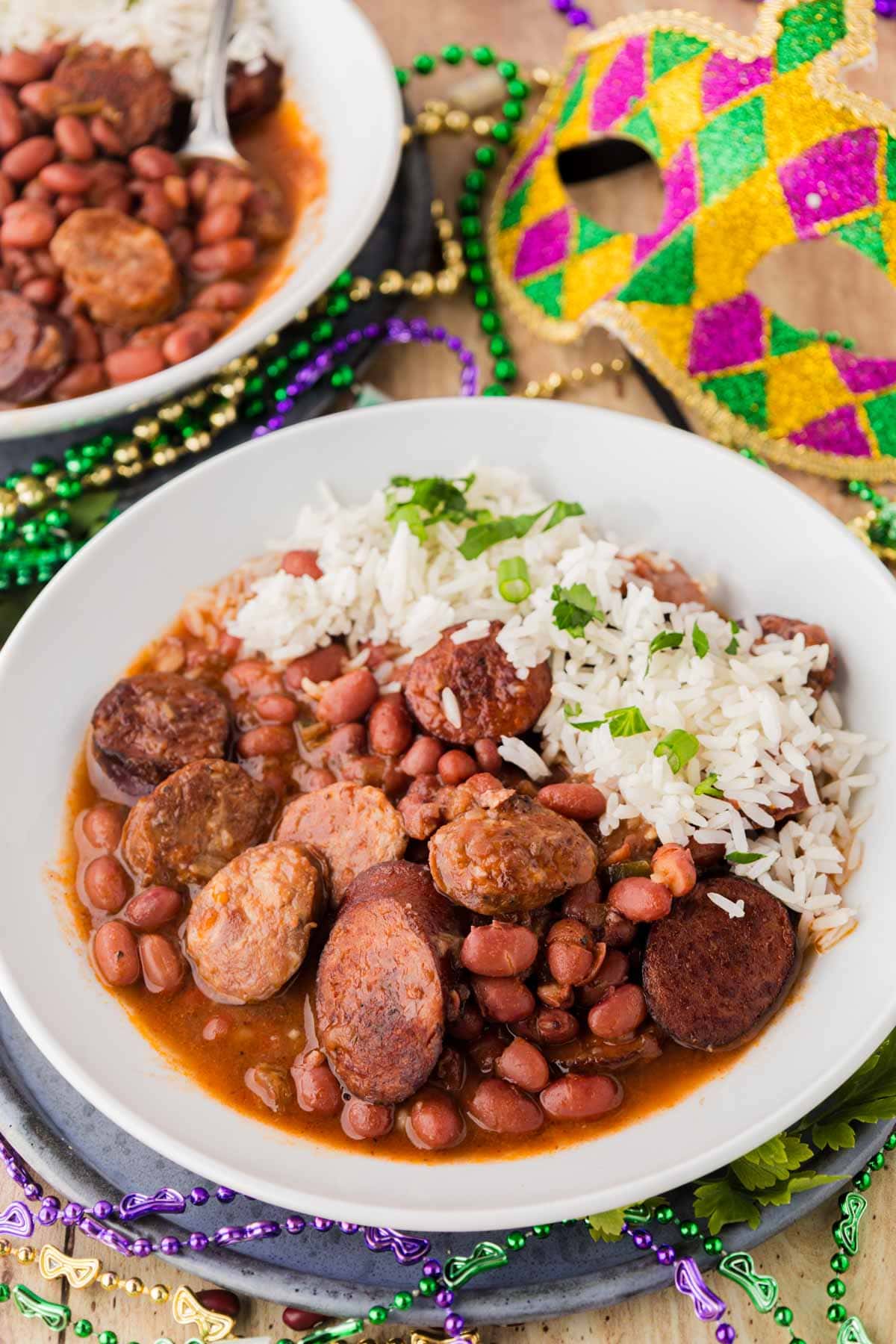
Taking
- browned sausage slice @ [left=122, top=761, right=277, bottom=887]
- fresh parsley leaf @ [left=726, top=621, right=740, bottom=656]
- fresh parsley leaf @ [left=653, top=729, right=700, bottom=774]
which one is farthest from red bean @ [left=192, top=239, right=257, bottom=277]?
fresh parsley leaf @ [left=653, top=729, right=700, bottom=774]

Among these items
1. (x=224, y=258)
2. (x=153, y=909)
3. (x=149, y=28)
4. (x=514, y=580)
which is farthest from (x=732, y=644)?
(x=149, y=28)

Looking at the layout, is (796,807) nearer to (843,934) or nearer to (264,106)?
(843,934)

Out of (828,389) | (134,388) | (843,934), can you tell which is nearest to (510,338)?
(828,389)

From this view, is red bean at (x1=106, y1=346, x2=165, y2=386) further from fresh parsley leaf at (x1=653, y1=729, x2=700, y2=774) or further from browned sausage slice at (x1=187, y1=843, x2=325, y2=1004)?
fresh parsley leaf at (x1=653, y1=729, x2=700, y2=774)

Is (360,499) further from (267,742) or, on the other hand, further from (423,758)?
(423,758)

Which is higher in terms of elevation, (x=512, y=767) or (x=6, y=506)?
(x=6, y=506)

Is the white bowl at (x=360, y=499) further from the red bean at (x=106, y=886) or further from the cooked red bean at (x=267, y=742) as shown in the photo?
the cooked red bean at (x=267, y=742)
